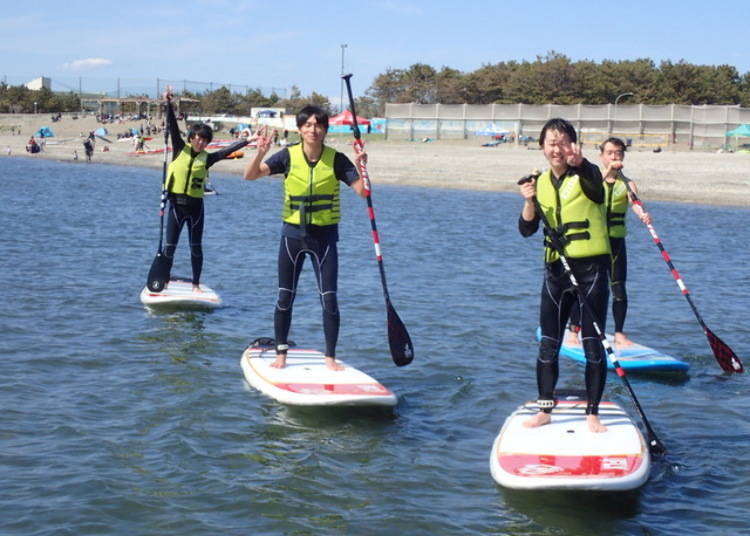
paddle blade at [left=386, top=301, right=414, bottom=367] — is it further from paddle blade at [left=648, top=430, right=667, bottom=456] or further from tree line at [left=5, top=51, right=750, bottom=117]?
tree line at [left=5, top=51, right=750, bottom=117]

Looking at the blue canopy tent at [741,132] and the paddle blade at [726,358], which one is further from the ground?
the blue canopy tent at [741,132]

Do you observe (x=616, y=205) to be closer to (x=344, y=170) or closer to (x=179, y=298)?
(x=344, y=170)

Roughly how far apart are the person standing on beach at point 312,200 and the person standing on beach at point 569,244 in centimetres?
183

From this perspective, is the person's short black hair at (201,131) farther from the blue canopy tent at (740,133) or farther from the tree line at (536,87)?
the tree line at (536,87)

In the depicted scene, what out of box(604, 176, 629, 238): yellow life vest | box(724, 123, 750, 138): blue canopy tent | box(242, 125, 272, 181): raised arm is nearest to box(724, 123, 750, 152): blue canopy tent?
box(724, 123, 750, 138): blue canopy tent

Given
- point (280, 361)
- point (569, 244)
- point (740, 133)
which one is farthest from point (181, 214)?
point (740, 133)

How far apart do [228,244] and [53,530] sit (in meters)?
13.1

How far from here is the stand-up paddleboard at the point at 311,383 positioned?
7.37m

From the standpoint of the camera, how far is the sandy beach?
28.9m

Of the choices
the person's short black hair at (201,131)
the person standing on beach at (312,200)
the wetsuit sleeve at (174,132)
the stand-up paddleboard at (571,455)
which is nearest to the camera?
the stand-up paddleboard at (571,455)

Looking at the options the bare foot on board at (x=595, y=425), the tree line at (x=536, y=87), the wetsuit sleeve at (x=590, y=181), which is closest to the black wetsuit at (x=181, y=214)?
the wetsuit sleeve at (x=590, y=181)

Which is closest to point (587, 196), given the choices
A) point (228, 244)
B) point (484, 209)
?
point (228, 244)

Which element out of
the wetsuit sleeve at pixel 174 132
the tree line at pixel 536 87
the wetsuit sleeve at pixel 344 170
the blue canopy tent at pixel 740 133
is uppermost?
the tree line at pixel 536 87

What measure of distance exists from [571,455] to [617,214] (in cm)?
322
